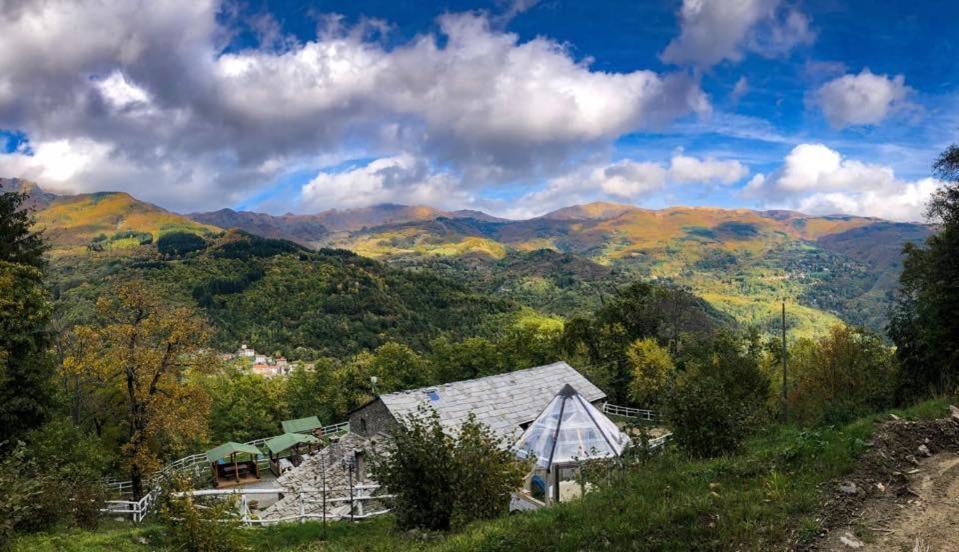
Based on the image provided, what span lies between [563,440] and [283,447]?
1979 cm

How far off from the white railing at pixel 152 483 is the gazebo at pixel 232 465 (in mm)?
853

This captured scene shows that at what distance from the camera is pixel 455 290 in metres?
167

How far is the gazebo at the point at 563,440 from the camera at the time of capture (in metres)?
19.6

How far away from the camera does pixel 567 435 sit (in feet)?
67.0

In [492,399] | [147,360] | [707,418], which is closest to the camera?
[707,418]

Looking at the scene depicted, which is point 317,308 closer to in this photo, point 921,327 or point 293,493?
point 293,493

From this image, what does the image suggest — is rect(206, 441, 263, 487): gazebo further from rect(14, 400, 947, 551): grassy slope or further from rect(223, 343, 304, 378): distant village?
rect(223, 343, 304, 378): distant village

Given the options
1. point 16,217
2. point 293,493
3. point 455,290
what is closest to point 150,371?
point 293,493

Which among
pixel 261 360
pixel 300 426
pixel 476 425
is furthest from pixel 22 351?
pixel 261 360

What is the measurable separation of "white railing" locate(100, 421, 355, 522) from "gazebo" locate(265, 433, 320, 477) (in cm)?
126

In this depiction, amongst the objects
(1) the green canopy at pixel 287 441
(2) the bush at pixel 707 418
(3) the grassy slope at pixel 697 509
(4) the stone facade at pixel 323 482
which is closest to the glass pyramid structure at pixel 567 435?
(4) the stone facade at pixel 323 482

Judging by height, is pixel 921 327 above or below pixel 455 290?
below

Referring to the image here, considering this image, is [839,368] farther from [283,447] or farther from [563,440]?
[283,447]

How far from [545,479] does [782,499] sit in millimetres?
12659
